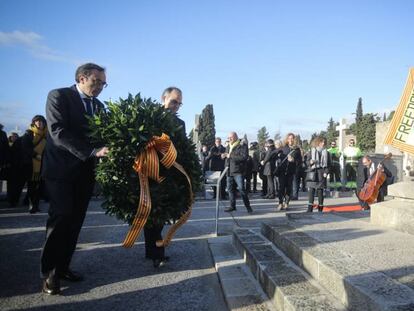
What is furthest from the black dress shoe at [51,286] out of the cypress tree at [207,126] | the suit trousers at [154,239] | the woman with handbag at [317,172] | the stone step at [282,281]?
the cypress tree at [207,126]

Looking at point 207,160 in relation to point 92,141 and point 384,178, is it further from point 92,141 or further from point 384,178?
point 92,141

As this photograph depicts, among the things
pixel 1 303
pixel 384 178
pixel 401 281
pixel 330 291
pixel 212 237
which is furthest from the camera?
pixel 384 178

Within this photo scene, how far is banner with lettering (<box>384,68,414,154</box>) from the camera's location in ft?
17.6

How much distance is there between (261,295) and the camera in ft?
10.5

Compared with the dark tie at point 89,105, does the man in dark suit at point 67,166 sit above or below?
below

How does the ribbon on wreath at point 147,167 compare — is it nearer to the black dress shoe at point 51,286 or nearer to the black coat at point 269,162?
the black dress shoe at point 51,286

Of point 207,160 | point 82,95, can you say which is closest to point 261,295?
point 82,95

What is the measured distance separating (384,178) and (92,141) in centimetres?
713

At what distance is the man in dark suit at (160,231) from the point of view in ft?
13.6

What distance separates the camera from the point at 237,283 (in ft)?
11.6

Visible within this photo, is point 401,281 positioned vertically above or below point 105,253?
above

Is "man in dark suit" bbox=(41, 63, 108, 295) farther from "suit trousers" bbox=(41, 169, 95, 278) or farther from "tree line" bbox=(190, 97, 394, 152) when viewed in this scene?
"tree line" bbox=(190, 97, 394, 152)

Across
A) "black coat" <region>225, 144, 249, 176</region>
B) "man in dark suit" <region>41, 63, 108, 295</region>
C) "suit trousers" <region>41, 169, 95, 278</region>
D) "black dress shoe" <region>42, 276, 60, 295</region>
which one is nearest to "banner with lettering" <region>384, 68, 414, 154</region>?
"black coat" <region>225, 144, 249, 176</region>

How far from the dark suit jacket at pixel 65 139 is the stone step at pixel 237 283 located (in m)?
1.91
